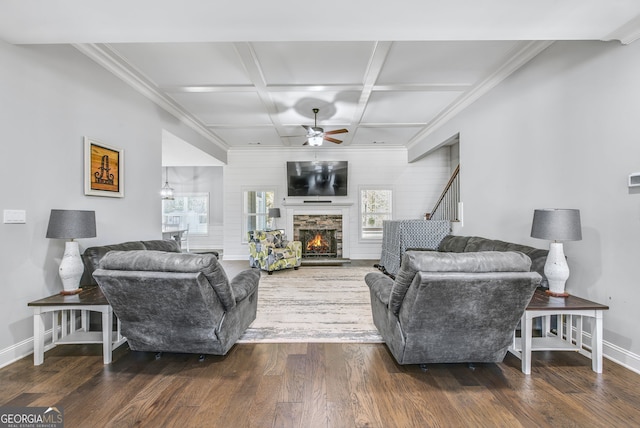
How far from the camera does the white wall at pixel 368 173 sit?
754 cm

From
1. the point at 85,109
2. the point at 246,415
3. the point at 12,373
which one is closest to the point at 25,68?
the point at 85,109

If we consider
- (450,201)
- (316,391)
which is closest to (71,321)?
(316,391)

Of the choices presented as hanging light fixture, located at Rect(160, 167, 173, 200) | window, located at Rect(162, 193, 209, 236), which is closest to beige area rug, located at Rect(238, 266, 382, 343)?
window, located at Rect(162, 193, 209, 236)

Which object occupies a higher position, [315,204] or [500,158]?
[500,158]

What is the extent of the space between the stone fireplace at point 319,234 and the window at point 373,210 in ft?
2.15

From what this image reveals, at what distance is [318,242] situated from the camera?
7684 millimetres

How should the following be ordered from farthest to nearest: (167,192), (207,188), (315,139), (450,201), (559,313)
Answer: (207,188)
(167,192)
(450,201)
(315,139)
(559,313)

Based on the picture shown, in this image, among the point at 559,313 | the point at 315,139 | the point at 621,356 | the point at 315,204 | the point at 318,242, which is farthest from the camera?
the point at 318,242

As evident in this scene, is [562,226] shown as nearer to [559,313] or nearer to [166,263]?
[559,313]

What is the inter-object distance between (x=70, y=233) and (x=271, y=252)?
367cm

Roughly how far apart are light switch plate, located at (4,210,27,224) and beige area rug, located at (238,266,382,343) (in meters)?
2.13

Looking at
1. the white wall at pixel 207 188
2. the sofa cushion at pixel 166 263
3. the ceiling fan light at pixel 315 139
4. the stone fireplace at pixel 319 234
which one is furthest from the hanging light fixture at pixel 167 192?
the sofa cushion at pixel 166 263

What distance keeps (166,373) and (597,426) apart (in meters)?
2.77

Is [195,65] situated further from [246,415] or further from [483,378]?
[483,378]
